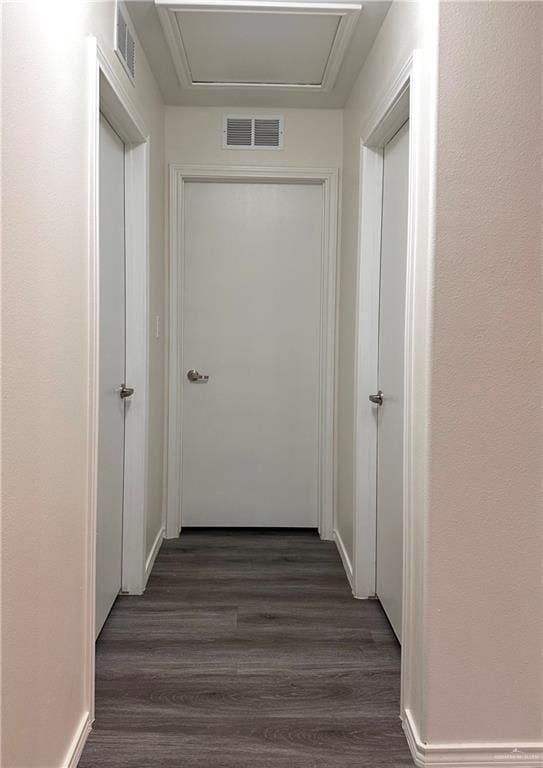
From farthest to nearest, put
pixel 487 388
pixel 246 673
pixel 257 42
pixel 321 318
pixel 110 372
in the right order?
pixel 321 318 → pixel 257 42 → pixel 110 372 → pixel 246 673 → pixel 487 388

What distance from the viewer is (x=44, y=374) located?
5.24 ft

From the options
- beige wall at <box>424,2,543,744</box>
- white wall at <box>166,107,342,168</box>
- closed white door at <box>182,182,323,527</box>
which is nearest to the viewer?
beige wall at <box>424,2,543,744</box>

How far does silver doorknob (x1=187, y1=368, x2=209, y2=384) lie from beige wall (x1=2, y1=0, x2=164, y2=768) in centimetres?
194

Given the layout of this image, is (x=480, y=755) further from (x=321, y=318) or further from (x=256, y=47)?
(x=256, y=47)

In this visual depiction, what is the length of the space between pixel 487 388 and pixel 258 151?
2.40 m

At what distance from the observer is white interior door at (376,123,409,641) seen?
2.59 m

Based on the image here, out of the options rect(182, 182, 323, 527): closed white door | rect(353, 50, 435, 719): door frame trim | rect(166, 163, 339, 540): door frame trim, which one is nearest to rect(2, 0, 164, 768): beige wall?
rect(353, 50, 435, 719): door frame trim

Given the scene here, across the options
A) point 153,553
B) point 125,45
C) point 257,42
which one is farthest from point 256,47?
point 153,553

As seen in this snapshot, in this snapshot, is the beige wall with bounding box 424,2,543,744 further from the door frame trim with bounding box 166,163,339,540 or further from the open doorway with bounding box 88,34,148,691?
the door frame trim with bounding box 166,163,339,540

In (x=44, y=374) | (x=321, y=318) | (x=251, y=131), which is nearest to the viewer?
(x=44, y=374)

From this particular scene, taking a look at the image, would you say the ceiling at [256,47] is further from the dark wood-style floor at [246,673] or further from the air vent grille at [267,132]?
the dark wood-style floor at [246,673]

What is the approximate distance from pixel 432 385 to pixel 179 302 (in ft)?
7.38

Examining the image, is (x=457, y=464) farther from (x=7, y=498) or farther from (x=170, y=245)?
(x=170, y=245)

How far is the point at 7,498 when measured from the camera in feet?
4.51
